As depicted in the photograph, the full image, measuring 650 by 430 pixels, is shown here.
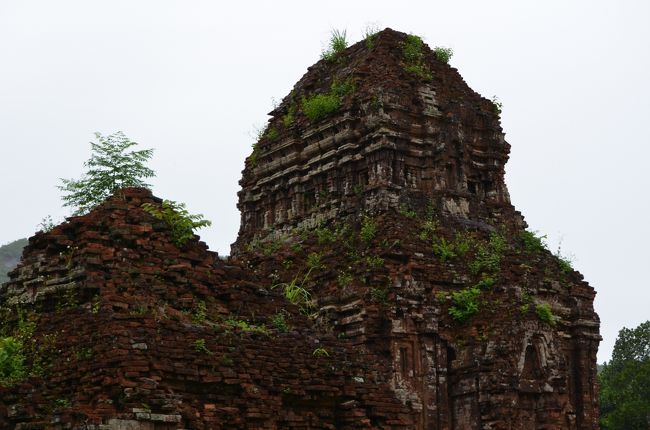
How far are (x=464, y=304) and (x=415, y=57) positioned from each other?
7312mm

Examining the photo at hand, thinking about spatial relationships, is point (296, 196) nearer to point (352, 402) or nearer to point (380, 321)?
point (380, 321)

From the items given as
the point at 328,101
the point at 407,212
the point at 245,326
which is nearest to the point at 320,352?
the point at 245,326

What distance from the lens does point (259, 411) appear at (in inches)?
493

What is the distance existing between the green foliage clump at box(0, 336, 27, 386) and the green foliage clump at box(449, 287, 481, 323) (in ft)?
35.7

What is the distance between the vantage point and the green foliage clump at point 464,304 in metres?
21.3

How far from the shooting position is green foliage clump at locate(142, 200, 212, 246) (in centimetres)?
1354

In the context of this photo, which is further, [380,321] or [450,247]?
[450,247]

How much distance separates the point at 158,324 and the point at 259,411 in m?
1.69

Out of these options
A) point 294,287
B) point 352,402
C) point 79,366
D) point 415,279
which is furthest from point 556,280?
point 79,366

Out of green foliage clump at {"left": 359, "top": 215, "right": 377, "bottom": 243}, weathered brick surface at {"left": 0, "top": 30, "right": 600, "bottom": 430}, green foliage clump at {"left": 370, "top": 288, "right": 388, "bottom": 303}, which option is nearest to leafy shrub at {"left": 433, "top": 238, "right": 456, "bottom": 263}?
weathered brick surface at {"left": 0, "top": 30, "right": 600, "bottom": 430}

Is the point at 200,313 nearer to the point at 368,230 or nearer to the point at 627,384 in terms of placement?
the point at 368,230

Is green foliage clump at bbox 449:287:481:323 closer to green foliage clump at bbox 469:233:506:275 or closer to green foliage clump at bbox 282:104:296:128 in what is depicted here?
Answer: green foliage clump at bbox 469:233:506:275

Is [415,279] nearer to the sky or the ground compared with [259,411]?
nearer to the sky

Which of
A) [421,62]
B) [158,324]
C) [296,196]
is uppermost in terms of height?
[421,62]
